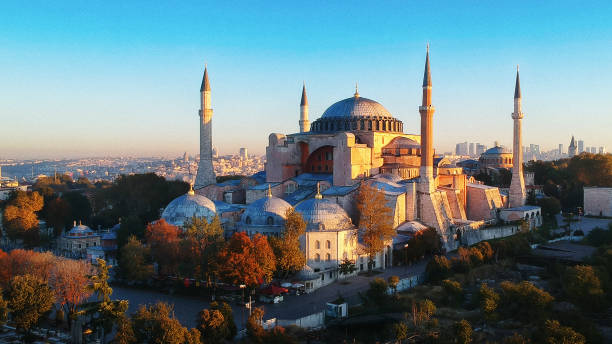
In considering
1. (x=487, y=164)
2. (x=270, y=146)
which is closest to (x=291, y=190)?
(x=270, y=146)

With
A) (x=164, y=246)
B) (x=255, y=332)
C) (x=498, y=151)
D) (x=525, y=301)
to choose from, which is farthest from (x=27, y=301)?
(x=498, y=151)

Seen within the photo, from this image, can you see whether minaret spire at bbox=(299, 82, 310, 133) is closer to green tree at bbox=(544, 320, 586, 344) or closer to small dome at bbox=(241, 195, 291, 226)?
small dome at bbox=(241, 195, 291, 226)

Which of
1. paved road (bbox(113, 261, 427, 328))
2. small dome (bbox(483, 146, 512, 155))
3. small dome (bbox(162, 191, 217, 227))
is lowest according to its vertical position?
paved road (bbox(113, 261, 427, 328))

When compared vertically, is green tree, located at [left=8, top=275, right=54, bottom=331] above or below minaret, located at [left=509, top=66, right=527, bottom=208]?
below

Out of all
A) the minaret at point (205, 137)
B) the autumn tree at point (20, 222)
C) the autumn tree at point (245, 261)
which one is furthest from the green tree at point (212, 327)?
the minaret at point (205, 137)

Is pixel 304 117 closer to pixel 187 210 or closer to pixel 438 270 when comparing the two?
pixel 187 210

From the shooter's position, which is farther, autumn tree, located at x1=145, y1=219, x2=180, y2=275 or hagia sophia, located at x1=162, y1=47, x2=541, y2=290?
hagia sophia, located at x1=162, y1=47, x2=541, y2=290

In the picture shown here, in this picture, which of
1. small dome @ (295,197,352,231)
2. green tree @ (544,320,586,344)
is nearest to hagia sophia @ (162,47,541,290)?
small dome @ (295,197,352,231)
